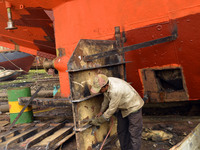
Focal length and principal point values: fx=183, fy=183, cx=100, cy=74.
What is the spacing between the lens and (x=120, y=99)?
270cm

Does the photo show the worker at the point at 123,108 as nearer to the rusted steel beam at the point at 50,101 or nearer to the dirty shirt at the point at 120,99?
the dirty shirt at the point at 120,99

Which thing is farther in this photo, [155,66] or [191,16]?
[155,66]

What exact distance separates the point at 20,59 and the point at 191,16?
1615cm

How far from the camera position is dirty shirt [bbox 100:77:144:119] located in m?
2.66

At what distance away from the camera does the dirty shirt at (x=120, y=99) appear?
266 cm

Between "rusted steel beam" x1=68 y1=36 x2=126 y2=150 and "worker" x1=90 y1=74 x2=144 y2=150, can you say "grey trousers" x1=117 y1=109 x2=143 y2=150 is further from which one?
"rusted steel beam" x1=68 y1=36 x2=126 y2=150

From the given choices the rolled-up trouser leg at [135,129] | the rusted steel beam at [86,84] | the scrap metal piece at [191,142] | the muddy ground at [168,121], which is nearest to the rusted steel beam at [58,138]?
the muddy ground at [168,121]

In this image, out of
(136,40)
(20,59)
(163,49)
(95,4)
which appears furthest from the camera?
(20,59)

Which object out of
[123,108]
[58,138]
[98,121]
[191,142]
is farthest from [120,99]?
[58,138]

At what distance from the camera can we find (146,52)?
358 cm

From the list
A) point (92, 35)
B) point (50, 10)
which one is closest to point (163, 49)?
point (92, 35)

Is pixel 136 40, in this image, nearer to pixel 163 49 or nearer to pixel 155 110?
pixel 163 49

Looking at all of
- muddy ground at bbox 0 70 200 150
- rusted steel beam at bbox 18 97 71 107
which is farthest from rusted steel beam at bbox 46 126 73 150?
rusted steel beam at bbox 18 97 71 107

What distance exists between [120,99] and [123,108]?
9.7 inches
